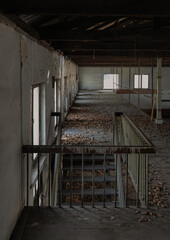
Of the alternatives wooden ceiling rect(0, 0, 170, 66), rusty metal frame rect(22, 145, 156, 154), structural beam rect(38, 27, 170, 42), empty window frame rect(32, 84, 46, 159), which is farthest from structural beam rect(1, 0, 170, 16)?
Result: empty window frame rect(32, 84, 46, 159)

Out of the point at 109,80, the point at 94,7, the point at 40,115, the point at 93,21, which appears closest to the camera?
the point at 94,7

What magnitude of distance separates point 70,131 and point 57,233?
6432 mm

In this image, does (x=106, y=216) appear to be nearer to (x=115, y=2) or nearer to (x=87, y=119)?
(x=115, y=2)

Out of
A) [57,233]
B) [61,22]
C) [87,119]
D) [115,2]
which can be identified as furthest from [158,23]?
[87,119]

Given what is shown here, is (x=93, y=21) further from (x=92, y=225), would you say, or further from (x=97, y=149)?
(x=92, y=225)

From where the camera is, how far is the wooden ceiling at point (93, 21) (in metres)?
3.17

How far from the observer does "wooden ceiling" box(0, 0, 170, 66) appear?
10.4 ft

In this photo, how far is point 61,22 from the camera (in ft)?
20.0

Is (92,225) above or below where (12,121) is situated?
below

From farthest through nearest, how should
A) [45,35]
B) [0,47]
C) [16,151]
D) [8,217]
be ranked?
[45,35], [16,151], [8,217], [0,47]

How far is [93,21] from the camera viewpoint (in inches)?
246

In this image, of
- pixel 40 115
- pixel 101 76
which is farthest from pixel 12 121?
pixel 101 76

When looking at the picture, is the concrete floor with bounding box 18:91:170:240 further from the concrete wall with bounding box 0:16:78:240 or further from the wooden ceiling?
the wooden ceiling

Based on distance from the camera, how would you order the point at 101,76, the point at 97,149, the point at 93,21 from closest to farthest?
the point at 97,149, the point at 93,21, the point at 101,76
